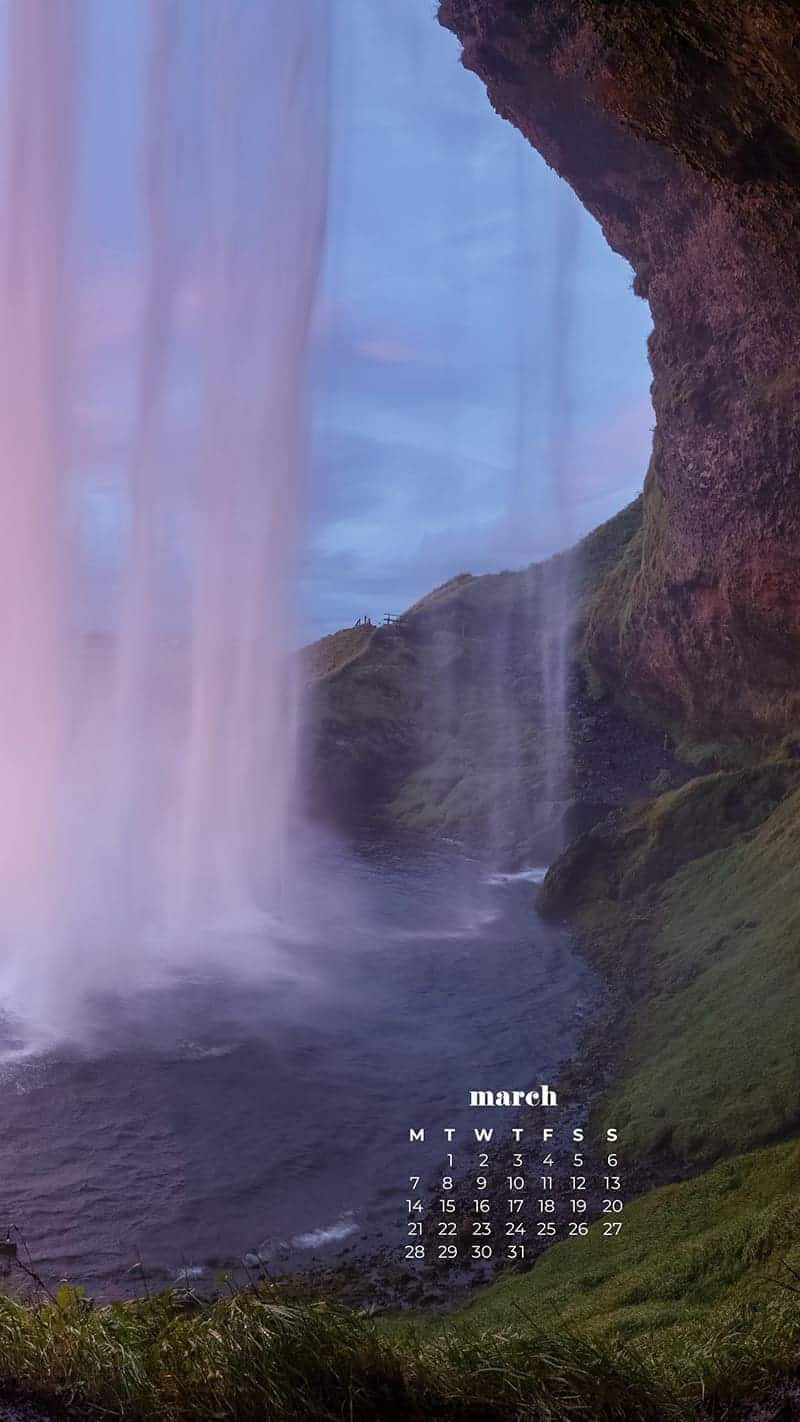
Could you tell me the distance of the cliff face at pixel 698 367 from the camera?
76.8 ft

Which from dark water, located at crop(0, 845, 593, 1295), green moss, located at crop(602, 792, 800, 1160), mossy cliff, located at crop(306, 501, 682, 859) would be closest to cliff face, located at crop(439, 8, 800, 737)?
mossy cliff, located at crop(306, 501, 682, 859)

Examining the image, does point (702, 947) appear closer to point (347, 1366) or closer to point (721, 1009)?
point (721, 1009)

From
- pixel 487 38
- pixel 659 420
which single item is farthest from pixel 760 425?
pixel 487 38

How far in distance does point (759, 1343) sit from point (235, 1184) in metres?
7.92

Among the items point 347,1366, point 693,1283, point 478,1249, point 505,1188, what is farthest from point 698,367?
point 347,1366

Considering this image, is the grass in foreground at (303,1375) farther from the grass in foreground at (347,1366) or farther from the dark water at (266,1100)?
the dark water at (266,1100)

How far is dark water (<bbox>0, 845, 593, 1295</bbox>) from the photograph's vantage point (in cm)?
1109

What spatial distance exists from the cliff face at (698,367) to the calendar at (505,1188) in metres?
15.1

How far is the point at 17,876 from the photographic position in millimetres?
20656

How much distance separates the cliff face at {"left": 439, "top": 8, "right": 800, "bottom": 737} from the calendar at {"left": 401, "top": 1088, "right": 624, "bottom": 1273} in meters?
15.1

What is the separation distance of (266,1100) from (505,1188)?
3807mm

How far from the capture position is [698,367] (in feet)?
88.7

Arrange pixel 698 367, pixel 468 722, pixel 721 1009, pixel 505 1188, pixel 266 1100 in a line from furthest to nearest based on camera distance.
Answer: pixel 468 722 → pixel 698 367 → pixel 721 1009 → pixel 266 1100 → pixel 505 1188

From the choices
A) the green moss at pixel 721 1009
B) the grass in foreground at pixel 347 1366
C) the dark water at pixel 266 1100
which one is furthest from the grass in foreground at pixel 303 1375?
the green moss at pixel 721 1009
